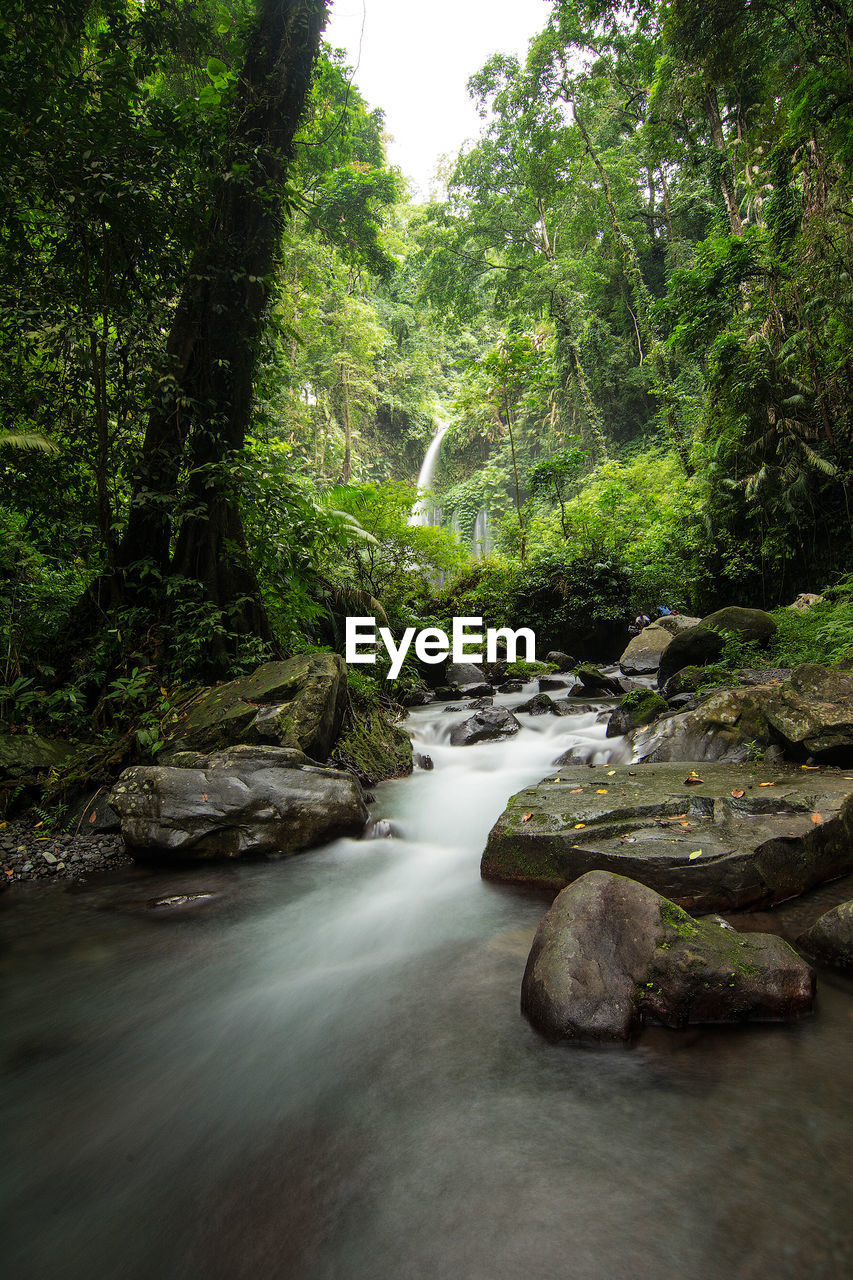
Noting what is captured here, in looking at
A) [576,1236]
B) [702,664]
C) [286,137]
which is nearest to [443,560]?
[702,664]

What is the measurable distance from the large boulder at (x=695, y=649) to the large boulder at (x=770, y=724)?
295cm

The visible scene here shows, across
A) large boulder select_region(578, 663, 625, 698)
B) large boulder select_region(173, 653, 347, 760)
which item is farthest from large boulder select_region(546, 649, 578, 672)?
large boulder select_region(173, 653, 347, 760)

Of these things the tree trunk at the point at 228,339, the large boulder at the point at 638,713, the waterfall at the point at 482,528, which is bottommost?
the large boulder at the point at 638,713

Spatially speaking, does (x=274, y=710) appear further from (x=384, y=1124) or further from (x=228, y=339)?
(x=228, y=339)

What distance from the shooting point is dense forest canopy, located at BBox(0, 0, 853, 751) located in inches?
203

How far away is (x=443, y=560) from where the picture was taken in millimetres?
11906

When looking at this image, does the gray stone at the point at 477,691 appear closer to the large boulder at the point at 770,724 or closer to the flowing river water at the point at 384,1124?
the large boulder at the point at 770,724

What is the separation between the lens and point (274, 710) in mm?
5016

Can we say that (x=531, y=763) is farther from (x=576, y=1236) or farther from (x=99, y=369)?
(x=99, y=369)

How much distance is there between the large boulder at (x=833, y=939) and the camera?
2.29m

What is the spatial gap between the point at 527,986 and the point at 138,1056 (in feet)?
5.60

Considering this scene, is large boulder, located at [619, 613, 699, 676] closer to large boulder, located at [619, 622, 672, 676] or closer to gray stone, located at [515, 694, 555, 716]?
large boulder, located at [619, 622, 672, 676]

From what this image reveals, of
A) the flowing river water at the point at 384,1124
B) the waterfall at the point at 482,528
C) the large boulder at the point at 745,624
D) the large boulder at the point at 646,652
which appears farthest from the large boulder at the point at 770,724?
the waterfall at the point at 482,528

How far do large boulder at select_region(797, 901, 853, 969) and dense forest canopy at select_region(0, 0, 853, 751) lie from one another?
4.68 meters
